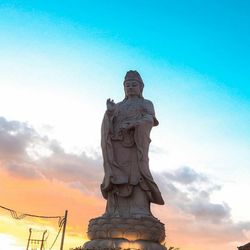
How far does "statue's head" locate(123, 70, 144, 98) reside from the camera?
13039mm

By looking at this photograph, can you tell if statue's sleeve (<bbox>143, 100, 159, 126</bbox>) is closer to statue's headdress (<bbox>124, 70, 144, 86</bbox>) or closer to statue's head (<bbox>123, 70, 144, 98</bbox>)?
statue's head (<bbox>123, 70, 144, 98</bbox>)

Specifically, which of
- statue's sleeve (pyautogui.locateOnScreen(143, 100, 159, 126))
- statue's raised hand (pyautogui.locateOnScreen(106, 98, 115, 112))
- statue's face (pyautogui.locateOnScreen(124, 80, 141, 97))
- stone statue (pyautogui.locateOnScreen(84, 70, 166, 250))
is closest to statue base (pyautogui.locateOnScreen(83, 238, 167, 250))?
stone statue (pyautogui.locateOnScreen(84, 70, 166, 250))

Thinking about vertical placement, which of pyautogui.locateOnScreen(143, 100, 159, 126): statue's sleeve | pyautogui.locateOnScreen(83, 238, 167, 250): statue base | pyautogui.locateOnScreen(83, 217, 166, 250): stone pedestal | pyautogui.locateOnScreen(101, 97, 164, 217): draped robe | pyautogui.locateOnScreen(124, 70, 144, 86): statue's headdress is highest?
pyautogui.locateOnScreen(124, 70, 144, 86): statue's headdress

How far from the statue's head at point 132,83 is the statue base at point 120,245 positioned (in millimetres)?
4722

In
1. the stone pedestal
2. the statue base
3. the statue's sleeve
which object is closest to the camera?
the statue base

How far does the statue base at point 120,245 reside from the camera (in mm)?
10258

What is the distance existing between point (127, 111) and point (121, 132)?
0.76 m

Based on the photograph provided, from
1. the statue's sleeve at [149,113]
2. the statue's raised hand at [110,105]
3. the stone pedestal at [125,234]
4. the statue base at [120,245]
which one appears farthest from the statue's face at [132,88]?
the statue base at [120,245]

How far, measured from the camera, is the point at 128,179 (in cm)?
1180

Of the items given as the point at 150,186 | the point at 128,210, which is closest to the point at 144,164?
the point at 150,186

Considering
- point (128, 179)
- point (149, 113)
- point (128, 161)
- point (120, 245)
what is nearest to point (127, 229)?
point (120, 245)

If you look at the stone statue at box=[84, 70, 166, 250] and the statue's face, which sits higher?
the statue's face

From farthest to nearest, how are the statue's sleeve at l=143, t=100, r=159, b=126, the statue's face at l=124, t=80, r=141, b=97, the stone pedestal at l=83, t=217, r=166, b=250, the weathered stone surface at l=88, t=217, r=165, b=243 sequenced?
the statue's face at l=124, t=80, r=141, b=97 → the statue's sleeve at l=143, t=100, r=159, b=126 → the weathered stone surface at l=88, t=217, r=165, b=243 → the stone pedestal at l=83, t=217, r=166, b=250

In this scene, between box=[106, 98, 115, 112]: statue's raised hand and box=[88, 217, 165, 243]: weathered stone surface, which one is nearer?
box=[88, 217, 165, 243]: weathered stone surface
